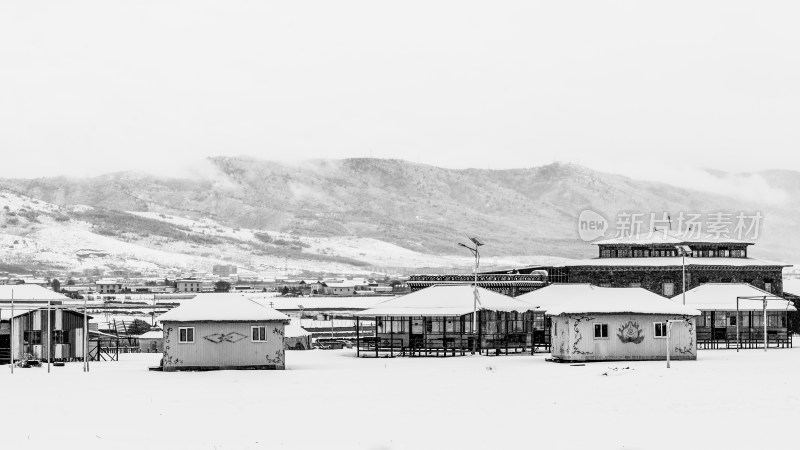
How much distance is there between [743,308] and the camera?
82938 mm

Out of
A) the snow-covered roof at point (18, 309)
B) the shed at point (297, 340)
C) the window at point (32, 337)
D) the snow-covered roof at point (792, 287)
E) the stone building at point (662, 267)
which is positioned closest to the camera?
the snow-covered roof at point (18, 309)

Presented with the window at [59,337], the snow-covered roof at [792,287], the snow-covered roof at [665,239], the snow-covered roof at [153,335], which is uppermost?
the snow-covered roof at [665,239]

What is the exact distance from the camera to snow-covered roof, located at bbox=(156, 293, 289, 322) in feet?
203

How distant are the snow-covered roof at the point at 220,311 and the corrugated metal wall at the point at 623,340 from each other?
45.7 feet

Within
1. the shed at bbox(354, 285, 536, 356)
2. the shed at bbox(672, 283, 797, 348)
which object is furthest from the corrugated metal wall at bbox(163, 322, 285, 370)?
the shed at bbox(672, 283, 797, 348)

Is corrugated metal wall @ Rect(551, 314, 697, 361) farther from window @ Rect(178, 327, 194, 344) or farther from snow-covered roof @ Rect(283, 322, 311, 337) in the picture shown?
snow-covered roof @ Rect(283, 322, 311, 337)

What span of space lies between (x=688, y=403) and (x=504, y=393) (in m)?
7.02

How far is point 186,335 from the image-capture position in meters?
62.2

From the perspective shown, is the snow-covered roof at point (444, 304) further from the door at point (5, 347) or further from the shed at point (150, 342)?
the shed at point (150, 342)

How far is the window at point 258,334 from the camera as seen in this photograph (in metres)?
62.6

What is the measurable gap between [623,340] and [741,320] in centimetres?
2283

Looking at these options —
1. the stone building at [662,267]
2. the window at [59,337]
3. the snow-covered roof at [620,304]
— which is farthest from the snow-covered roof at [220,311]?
the stone building at [662,267]

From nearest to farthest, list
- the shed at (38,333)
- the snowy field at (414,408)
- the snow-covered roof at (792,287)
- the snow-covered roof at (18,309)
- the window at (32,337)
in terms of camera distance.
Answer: the snowy field at (414,408) < the snow-covered roof at (18,309) < the shed at (38,333) < the window at (32,337) < the snow-covered roof at (792,287)

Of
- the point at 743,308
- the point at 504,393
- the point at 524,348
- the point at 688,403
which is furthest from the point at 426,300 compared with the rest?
the point at 688,403
